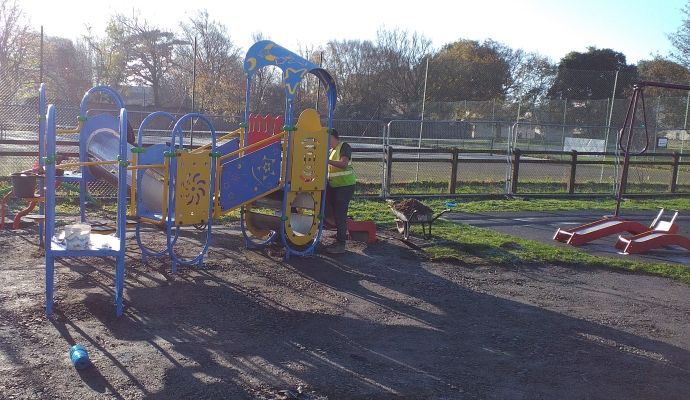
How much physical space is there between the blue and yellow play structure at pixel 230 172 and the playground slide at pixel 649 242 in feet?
16.2

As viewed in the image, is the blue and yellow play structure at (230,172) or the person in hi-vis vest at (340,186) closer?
the blue and yellow play structure at (230,172)

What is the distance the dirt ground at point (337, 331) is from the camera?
4266 mm

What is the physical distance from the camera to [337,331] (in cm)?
541

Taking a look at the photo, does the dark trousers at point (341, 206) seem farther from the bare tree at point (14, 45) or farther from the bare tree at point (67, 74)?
the bare tree at point (67, 74)

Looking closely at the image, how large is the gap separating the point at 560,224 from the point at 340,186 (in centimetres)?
563

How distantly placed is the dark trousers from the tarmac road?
3.62 meters

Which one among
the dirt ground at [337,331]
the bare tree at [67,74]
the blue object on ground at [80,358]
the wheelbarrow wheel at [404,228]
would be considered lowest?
the dirt ground at [337,331]

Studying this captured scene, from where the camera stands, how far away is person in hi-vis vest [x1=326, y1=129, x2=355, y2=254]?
835 centimetres

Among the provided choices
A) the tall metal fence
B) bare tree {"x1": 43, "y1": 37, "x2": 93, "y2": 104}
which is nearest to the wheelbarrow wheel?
the tall metal fence

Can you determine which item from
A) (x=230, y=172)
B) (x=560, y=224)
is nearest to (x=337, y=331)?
(x=230, y=172)

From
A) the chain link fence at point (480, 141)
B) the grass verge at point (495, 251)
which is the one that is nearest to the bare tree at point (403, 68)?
the chain link fence at point (480, 141)

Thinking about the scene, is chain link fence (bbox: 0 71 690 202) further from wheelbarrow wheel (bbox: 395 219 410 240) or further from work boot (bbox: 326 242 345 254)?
work boot (bbox: 326 242 345 254)

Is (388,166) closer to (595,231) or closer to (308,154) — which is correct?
(595,231)

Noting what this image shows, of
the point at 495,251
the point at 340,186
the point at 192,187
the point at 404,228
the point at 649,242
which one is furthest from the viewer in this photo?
the point at 404,228
